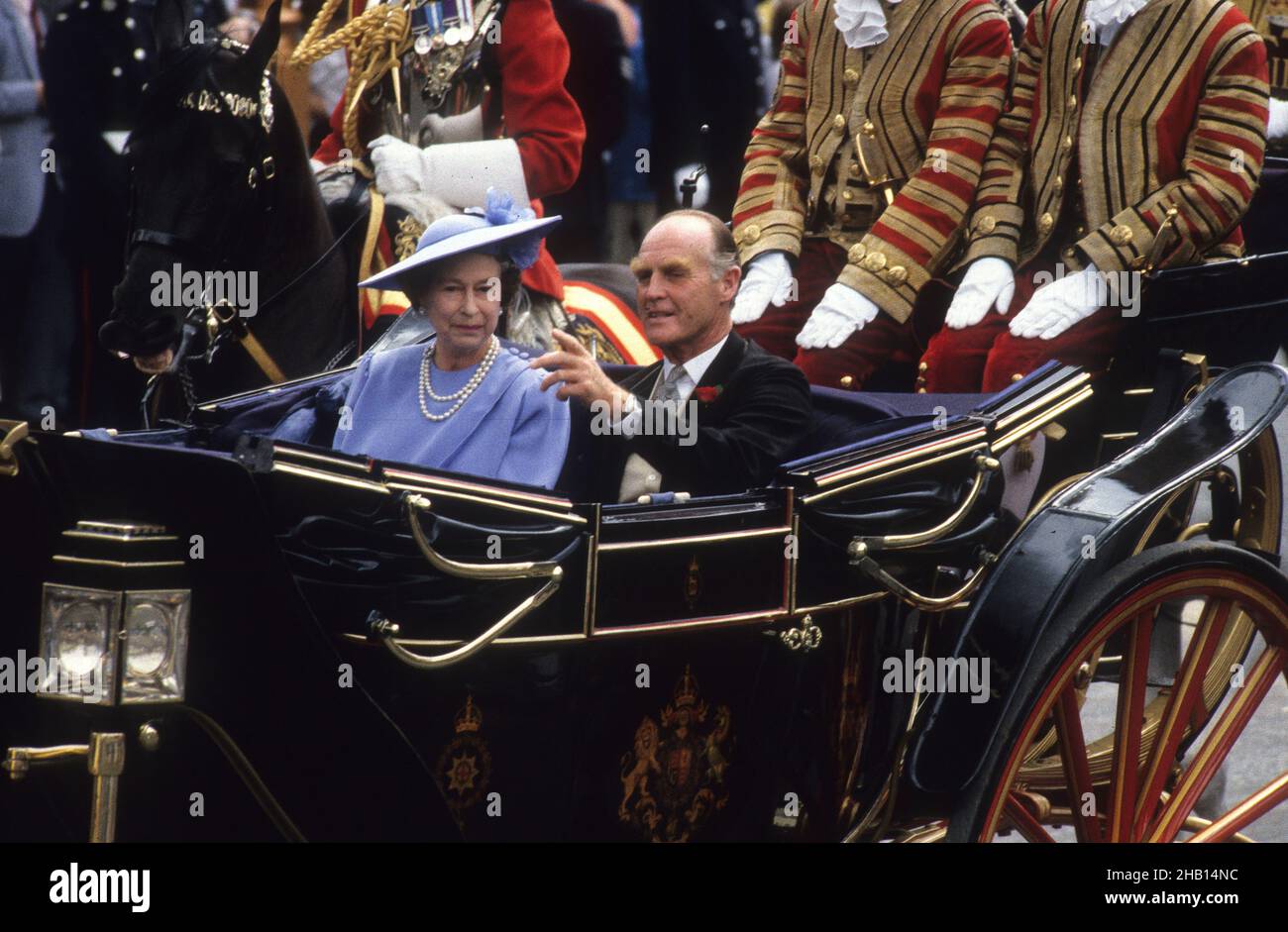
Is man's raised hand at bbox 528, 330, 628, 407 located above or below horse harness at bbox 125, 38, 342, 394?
below

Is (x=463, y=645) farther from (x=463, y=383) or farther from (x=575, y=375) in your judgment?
(x=463, y=383)

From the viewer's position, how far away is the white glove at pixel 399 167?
16.6ft

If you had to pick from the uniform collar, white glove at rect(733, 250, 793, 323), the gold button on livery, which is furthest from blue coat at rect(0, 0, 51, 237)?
the gold button on livery

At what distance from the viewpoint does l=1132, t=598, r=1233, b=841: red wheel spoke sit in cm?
350

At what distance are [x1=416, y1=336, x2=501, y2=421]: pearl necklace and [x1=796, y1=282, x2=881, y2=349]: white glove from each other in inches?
41.9

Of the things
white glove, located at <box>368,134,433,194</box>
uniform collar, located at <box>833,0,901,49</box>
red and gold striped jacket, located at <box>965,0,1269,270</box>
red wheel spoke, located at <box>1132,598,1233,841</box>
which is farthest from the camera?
white glove, located at <box>368,134,433,194</box>

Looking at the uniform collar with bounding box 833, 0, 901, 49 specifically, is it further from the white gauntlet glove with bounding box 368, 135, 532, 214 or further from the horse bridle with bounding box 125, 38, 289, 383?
the horse bridle with bounding box 125, 38, 289, 383

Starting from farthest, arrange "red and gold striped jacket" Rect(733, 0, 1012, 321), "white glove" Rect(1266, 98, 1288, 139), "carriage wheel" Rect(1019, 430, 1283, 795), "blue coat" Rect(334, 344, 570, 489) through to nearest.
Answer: "white glove" Rect(1266, 98, 1288, 139), "red and gold striped jacket" Rect(733, 0, 1012, 321), "carriage wheel" Rect(1019, 430, 1283, 795), "blue coat" Rect(334, 344, 570, 489)

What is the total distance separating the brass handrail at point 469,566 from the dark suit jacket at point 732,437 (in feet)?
1.51

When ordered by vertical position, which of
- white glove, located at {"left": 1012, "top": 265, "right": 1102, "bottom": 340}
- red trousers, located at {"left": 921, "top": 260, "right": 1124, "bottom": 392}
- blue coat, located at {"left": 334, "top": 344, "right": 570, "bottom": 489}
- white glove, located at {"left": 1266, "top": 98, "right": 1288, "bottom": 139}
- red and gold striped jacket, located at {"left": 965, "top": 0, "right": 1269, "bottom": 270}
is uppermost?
white glove, located at {"left": 1266, "top": 98, "right": 1288, "bottom": 139}

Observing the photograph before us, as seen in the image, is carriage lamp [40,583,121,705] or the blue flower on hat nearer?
carriage lamp [40,583,121,705]

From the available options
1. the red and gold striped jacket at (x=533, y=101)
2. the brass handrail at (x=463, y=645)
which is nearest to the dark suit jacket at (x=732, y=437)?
the brass handrail at (x=463, y=645)

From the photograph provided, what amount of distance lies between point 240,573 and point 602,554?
23.3 inches

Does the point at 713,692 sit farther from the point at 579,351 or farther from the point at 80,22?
the point at 80,22
